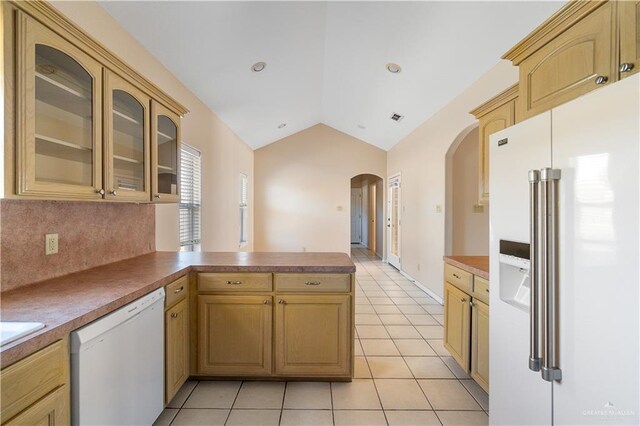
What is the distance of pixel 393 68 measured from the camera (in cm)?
354

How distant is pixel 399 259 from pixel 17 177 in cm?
587

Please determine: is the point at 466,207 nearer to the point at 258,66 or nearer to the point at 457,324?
the point at 457,324

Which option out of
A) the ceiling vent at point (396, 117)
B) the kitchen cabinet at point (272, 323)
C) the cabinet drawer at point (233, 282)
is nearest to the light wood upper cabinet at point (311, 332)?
the kitchen cabinet at point (272, 323)

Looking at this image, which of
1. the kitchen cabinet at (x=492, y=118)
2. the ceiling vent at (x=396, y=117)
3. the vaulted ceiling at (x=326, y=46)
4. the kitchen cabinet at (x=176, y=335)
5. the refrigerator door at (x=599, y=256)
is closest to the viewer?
the refrigerator door at (x=599, y=256)

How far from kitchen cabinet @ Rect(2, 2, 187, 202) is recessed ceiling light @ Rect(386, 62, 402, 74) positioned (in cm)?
250

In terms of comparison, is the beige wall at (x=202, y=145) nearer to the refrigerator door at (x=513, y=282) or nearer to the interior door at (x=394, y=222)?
the refrigerator door at (x=513, y=282)

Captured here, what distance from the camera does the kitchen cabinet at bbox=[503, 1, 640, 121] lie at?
1.15 m

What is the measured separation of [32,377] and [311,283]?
1.45m

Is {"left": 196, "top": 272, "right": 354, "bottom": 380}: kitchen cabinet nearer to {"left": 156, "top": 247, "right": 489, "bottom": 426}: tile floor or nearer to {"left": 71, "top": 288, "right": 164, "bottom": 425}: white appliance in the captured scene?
{"left": 156, "top": 247, "right": 489, "bottom": 426}: tile floor

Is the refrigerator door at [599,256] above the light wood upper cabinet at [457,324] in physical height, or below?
above

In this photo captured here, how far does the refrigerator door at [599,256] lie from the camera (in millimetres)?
872

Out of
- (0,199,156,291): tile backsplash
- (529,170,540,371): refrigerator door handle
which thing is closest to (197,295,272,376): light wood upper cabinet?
(0,199,156,291): tile backsplash

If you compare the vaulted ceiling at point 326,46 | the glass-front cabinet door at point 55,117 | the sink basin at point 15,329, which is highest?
the vaulted ceiling at point 326,46

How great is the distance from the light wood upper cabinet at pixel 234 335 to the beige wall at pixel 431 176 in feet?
9.48
